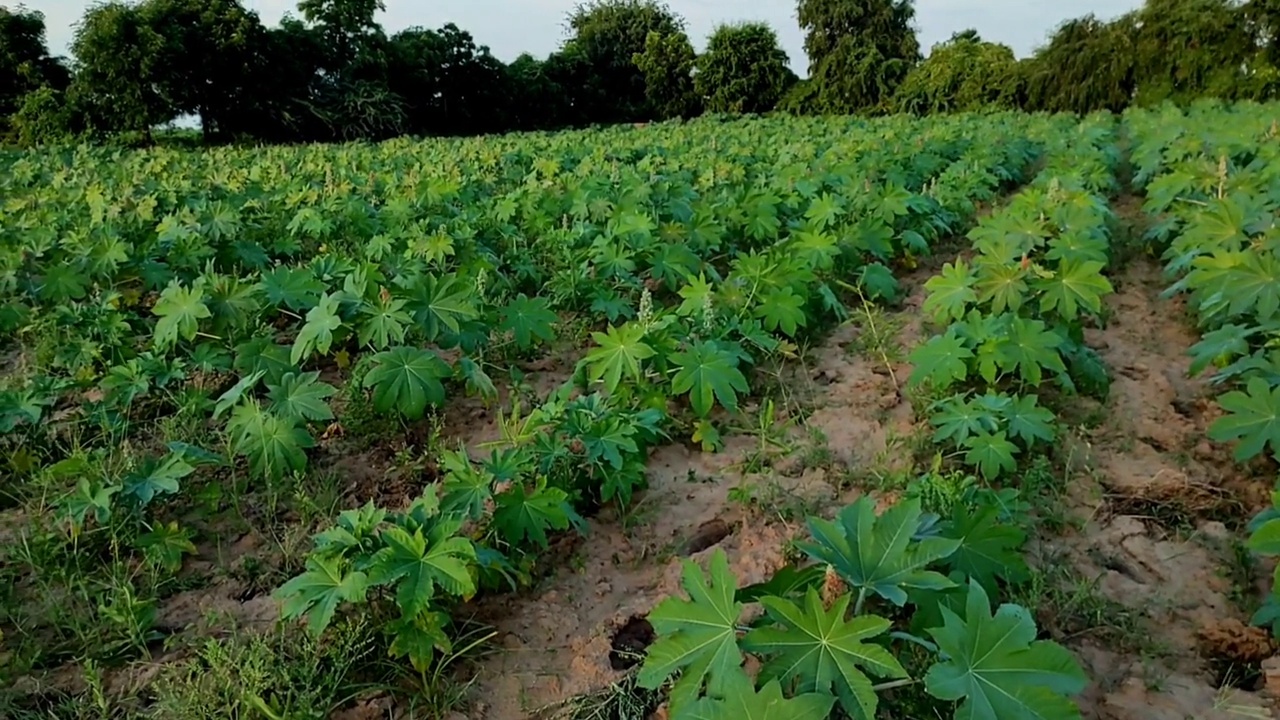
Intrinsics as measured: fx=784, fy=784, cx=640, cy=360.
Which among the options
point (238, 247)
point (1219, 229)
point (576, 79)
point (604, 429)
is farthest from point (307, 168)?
point (576, 79)

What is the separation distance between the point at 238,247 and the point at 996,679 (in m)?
4.22

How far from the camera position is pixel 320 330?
112 inches

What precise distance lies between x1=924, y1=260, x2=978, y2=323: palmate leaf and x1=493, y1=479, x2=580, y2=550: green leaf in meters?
2.00

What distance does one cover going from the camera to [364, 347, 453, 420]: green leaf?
2592 millimetres

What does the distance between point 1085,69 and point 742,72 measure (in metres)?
12.9

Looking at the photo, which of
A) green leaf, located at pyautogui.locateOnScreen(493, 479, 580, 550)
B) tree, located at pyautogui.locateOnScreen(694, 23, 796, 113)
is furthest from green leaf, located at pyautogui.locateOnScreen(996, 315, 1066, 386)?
tree, located at pyautogui.locateOnScreen(694, 23, 796, 113)

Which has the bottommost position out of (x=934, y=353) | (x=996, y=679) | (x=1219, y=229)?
(x=996, y=679)

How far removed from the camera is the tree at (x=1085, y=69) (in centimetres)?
1952

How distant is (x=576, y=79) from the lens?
3014cm

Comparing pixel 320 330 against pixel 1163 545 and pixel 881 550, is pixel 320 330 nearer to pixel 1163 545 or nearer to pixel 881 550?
pixel 881 550

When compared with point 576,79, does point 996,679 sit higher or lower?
lower

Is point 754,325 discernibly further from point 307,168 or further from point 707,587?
point 307,168

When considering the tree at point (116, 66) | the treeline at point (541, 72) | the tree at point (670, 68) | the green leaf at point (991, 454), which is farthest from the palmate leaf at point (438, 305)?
the tree at point (670, 68)

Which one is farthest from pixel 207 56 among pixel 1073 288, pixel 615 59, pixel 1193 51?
pixel 1193 51
